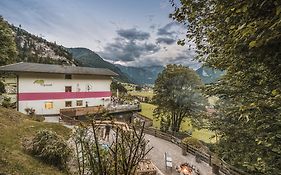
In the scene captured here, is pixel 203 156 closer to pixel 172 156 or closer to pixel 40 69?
pixel 172 156

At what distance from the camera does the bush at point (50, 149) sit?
41.6 feet

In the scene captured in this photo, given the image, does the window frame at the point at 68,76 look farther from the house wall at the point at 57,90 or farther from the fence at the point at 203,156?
the fence at the point at 203,156

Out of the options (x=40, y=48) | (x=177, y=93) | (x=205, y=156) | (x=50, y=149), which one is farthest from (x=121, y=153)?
(x=40, y=48)

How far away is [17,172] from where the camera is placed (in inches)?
386

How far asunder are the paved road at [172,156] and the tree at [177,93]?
8.49 metres

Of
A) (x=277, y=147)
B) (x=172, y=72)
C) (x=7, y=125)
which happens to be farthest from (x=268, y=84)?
(x=172, y=72)

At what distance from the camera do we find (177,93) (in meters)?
33.5

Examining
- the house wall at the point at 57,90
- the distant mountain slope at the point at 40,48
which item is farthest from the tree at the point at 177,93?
the distant mountain slope at the point at 40,48

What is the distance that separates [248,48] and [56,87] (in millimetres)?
32663

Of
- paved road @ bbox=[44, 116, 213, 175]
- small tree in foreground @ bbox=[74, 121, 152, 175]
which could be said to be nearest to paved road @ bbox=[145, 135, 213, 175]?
paved road @ bbox=[44, 116, 213, 175]

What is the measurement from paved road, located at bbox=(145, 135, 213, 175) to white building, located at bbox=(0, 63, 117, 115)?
50.6 ft

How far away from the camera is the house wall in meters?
31.0

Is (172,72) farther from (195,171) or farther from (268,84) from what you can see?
(268,84)

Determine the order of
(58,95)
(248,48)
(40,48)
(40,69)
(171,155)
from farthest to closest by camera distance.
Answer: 1. (40,48)
2. (58,95)
3. (40,69)
4. (171,155)
5. (248,48)
